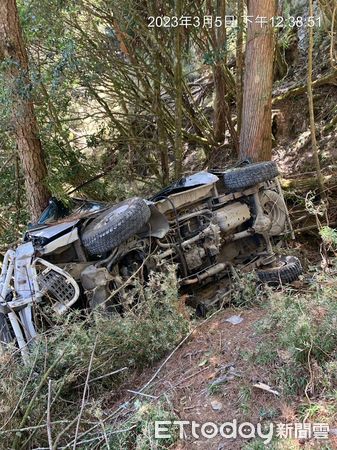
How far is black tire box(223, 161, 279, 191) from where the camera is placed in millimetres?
5062

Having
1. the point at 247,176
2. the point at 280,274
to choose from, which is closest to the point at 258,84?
Result: the point at 247,176

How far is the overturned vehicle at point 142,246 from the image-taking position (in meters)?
3.64

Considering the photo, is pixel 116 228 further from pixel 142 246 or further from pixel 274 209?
pixel 274 209

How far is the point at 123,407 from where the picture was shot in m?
2.90

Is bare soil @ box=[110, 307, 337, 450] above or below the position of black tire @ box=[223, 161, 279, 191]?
below

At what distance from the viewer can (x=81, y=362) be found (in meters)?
3.18

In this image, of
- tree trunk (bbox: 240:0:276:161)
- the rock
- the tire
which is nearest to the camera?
the rock

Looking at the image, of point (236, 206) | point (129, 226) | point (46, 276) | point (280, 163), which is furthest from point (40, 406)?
point (280, 163)

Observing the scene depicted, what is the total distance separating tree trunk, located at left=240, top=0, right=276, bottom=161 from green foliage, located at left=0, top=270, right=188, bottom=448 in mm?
3318

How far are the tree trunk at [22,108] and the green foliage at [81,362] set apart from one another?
316 centimetres

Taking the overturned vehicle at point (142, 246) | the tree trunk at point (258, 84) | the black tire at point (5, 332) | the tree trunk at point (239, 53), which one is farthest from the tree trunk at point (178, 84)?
the black tire at point (5, 332)

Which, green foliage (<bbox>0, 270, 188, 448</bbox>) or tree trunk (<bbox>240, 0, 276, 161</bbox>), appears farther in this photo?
tree trunk (<bbox>240, 0, 276, 161</bbox>)

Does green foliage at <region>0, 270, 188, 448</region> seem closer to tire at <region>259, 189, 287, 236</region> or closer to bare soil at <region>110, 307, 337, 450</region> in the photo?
bare soil at <region>110, 307, 337, 450</region>

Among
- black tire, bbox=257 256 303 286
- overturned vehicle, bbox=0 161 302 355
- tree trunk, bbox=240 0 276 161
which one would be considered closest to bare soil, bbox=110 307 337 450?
overturned vehicle, bbox=0 161 302 355
